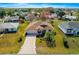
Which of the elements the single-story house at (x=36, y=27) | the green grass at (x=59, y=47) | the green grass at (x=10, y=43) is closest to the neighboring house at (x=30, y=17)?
the single-story house at (x=36, y=27)

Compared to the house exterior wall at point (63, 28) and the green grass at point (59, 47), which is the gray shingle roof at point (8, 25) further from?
the house exterior wall at point (63, 28)

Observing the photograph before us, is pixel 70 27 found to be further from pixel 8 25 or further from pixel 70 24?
pixel 8 25

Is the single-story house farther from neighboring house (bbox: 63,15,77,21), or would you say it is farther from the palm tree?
neighboring house (bbox: 63,15,77,21)

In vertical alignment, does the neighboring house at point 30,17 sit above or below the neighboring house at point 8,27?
above

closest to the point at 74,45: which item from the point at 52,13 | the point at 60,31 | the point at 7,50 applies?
the point at 60,31

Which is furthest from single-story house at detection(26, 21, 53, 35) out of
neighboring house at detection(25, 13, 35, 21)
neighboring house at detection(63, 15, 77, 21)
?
neighboring house at detection(63, 15, 77, 21)
